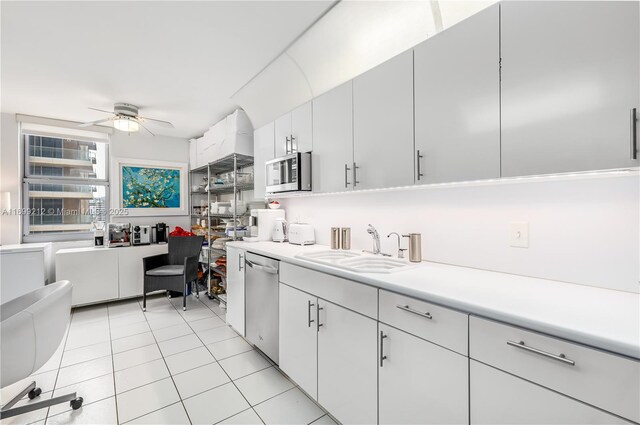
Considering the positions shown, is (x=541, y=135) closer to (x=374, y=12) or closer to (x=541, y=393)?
(x=541, y=393)

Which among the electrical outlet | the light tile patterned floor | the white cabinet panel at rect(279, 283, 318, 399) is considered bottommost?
the light tile patterned floor

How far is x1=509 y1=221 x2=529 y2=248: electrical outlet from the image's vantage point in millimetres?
1386

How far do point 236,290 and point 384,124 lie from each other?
7.04 feet

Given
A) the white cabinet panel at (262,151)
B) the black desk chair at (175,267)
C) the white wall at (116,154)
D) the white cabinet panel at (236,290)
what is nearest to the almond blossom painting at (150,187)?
the white wall at (116,154)

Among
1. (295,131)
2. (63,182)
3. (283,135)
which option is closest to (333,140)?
(295,131)

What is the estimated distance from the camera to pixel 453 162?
53.9 inches

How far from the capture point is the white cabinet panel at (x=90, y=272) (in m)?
3.45

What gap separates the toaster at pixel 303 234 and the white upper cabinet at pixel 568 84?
1.81 metres

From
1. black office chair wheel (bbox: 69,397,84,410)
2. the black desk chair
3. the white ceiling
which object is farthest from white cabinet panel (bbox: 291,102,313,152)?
black office chair wheel (bbox: 69,397,84,410)

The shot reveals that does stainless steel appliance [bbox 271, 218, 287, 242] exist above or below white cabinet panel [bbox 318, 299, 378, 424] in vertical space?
above

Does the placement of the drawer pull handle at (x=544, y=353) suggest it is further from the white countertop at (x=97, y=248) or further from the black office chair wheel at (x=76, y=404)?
the white countertop at (x=97, y=248)

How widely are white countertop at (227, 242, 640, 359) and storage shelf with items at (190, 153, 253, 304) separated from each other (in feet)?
7.79

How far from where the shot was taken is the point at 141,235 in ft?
13.4

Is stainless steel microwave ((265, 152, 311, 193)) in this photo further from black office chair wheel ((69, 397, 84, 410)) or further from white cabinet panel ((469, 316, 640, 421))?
black office chair wheel ((69, 397, 84, 410))
